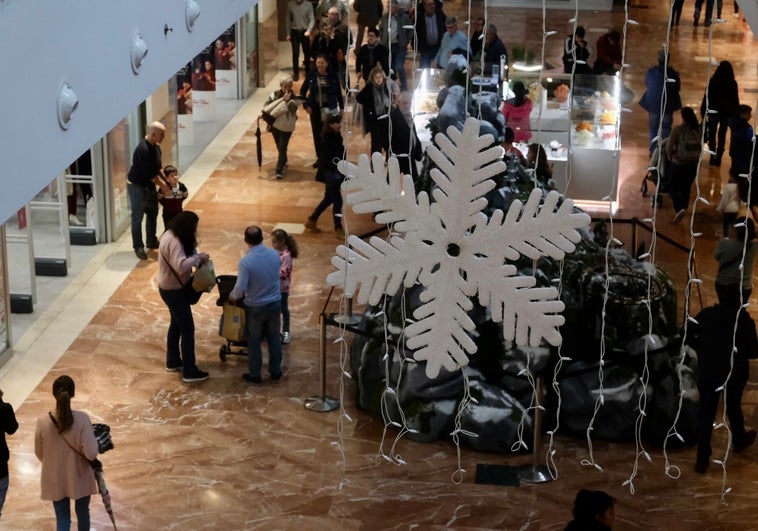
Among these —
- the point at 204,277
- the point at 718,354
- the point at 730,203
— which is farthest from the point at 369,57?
the point at 718,354

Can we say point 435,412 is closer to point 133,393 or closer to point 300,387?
point 300,387

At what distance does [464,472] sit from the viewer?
8.37 meters

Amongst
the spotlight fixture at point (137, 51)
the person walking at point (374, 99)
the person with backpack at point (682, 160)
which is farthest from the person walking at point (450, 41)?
the spotlight fixture at point (137, 51)

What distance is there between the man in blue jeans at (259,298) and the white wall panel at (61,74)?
3206mm

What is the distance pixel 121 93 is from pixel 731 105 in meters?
11.5

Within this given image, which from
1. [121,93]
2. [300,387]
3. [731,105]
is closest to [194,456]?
[300,387]

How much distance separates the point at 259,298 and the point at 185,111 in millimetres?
6899

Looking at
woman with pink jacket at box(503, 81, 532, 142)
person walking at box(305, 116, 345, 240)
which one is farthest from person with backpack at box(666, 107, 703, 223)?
person walking at box(305, 116, 345, 240)

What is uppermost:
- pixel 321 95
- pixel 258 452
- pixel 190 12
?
pixel 190 12

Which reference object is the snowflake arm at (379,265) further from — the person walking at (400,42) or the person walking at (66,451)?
the person walking at (400,42)

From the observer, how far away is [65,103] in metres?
4.46

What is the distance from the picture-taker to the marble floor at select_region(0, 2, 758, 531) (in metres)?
7.82

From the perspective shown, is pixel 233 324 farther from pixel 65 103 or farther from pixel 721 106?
pixel 721 106

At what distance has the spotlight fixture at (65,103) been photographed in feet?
14.6
